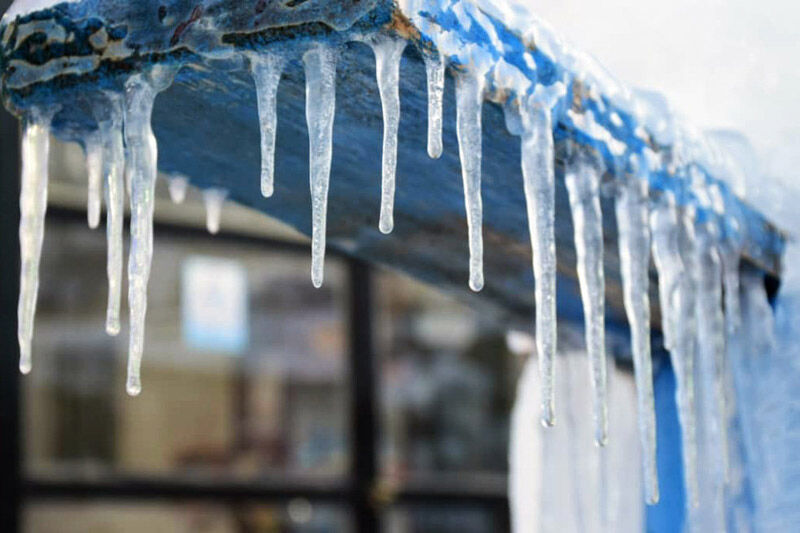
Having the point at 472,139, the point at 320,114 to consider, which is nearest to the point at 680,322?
the point at 472,139

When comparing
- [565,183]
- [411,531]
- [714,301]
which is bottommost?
[411,531]

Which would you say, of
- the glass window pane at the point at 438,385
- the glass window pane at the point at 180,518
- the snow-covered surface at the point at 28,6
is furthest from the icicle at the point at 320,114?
the glass window pane at the point at 438,385

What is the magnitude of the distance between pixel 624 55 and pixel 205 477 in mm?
3223

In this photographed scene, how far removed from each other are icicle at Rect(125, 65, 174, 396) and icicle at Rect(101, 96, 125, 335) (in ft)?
0.08

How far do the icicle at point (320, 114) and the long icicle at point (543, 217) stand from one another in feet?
0.68

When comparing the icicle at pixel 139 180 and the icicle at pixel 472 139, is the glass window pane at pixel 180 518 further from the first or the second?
the icicle at pixel 472 139

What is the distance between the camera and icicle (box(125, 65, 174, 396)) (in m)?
1.22

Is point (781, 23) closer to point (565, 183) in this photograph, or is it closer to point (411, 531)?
point (565, 183)

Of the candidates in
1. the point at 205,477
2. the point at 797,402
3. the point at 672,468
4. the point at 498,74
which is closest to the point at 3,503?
the point at 205,477

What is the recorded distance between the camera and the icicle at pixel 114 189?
51.6 inches

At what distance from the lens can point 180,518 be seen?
4.65m

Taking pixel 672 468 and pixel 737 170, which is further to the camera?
pixel 672 468

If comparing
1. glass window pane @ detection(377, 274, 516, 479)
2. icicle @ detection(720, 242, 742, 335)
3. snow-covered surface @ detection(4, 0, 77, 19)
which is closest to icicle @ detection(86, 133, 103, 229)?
snow-covered surface @ detection(4, 0, 77, 19)

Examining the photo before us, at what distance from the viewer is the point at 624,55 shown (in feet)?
6.31
